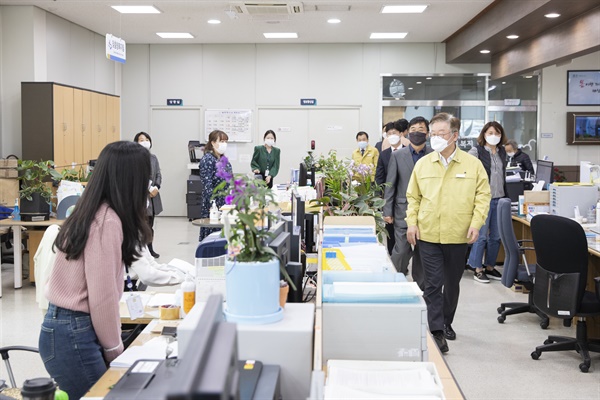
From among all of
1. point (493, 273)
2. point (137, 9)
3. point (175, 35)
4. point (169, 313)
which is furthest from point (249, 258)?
point (175, 35)

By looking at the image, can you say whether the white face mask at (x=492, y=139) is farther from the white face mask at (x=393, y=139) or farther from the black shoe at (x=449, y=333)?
the black shoe at (x=449, y=333)

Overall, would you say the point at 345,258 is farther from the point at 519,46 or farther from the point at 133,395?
the point at 519,46

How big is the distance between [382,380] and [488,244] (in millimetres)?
6069

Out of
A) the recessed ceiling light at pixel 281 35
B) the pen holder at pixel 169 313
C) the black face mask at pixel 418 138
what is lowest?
the pen holder at pixel 169 313

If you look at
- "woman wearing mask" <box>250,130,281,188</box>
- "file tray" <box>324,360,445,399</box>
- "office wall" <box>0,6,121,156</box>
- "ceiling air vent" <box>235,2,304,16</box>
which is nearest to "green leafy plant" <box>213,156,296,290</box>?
"file tray" <box>324,360,445,399</box>

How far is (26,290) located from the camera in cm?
718

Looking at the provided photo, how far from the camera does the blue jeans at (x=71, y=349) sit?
2486mm

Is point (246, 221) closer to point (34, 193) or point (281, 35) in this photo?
point (34, 193)

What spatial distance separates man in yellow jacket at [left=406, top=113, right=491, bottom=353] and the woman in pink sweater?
2704 millimetres

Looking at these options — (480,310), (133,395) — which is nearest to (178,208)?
(480,310)

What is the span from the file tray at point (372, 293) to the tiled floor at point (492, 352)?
2.33m

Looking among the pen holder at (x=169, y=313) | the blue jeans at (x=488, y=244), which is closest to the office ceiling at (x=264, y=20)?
the blue jeans at (x=488, y=244)

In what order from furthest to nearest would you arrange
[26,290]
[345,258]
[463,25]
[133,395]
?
[463,25], [26,290], [345,258], [133,395]

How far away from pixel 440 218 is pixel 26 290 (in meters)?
4.80
